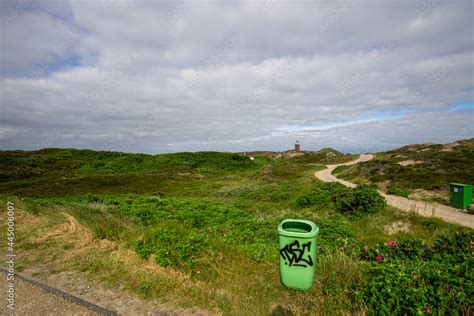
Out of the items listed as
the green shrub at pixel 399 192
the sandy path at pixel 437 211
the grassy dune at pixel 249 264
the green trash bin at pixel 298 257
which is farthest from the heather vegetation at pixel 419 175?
the green trash bin at pixel 298 257

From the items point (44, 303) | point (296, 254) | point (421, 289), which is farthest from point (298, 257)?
point (44, 303)

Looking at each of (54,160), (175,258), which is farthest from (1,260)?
(54,160)

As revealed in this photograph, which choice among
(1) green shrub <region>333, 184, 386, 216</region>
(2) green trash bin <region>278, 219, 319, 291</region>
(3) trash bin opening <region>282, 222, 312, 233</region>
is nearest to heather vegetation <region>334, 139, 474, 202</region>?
(1) green shrub <region>333, 184, 386, 216</region>

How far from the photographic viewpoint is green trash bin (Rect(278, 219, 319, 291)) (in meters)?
2.95

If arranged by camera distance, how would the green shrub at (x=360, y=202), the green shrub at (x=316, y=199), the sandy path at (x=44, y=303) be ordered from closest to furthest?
the sandy path at (x=44, y=303) < the green shrub at (x=360, y=202) < the green shrub at (x=316, y=199)

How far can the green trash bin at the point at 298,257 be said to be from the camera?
2947 mm

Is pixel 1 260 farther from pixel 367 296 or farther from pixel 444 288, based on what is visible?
pixel 444 288

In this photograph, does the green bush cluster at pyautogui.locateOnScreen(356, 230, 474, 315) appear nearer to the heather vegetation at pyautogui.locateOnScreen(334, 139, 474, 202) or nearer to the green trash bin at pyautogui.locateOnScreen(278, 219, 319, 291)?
the green trash bin at pyautogui.locateOnScreen(278, 219, 319, 291)

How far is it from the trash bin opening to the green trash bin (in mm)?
152

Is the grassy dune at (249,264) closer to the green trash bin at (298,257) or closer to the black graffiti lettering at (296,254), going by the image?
the green trash bin at (298,257)

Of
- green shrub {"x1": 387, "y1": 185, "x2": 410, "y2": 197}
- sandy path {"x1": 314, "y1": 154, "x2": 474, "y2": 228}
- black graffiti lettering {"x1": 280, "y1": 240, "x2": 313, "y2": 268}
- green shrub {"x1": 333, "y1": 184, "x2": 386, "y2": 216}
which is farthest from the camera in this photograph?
green shrub {"x1": 387, "y1": 185, "x2": 410, "y2": 197}

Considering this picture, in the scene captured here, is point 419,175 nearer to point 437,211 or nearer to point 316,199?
point 437,211

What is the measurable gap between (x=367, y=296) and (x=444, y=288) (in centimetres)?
91

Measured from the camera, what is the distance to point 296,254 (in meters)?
3.02
